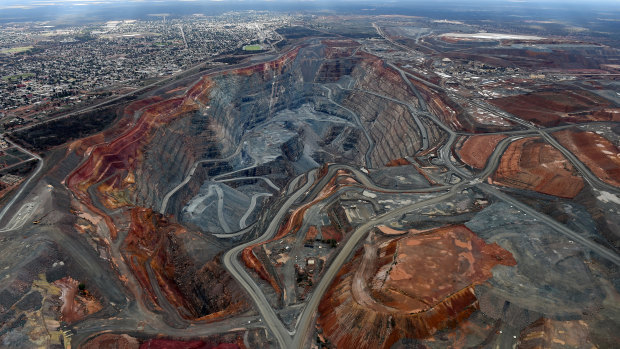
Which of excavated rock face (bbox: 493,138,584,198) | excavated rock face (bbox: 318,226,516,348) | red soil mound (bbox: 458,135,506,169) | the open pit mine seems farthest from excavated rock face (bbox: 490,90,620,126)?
excavated rock face (bbox: 318,226,516,348)

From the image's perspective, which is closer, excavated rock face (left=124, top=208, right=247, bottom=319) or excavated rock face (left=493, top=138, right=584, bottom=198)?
excavated rock face (left=124, top=208, right=247, bottom=319)

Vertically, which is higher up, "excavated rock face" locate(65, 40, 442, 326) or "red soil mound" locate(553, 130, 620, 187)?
"red soil mound" locate(553, 130, 620, 187)

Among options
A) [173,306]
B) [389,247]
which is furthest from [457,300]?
[173,306]

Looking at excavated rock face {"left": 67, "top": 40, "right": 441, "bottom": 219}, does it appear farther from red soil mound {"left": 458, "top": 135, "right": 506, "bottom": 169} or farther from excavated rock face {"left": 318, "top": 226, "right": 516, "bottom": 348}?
excavated rock face {"left": 318, "top": 226, "right": 516, "bottom": 348}

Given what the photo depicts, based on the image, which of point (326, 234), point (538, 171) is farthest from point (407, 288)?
point (538, 171)

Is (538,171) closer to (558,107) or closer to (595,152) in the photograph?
(595,152)

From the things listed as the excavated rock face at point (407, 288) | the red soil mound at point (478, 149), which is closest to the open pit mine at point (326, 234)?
the excavated rock face at point (407, 288)

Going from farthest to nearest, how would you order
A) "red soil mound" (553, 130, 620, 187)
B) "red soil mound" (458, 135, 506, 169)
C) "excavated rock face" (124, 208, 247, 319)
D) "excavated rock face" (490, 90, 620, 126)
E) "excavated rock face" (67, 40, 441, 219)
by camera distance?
"excavated rock face" (490, 90, 620, 126) < "red soil mound" (458, 135, 506, 169) < "excavated rock face" (67, 40, 441, 219) < "red soil mound" (553, 130, 620, 187) < "excavated rock face" (124, 208, 247, 319)
